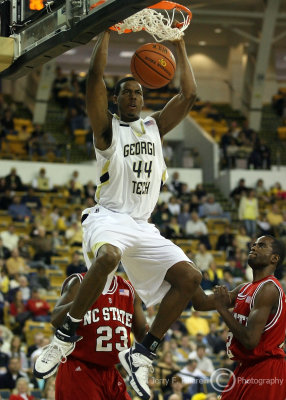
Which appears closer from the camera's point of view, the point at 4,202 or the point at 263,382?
the point at 263,382

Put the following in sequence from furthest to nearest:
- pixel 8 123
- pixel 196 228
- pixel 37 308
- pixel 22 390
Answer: pixel 8 123 → pixel 196 228 → pixel 37 308 → pixel 22 390

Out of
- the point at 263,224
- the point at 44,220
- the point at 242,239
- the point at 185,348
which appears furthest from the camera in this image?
the point at 263,224

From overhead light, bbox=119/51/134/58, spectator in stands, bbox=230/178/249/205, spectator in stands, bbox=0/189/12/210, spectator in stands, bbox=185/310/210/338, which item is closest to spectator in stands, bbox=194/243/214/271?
spectator in stands, bbox=185/310/210/338

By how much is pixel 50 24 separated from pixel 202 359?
340 inches

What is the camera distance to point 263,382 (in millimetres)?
6801

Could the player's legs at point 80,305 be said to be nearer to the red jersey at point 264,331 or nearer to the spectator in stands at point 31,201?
the red jersey at point 264,331

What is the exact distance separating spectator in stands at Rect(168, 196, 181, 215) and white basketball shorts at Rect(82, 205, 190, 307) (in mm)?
14449

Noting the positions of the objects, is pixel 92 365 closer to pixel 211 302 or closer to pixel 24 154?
pixel 211 302

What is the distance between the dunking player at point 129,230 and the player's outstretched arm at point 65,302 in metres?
0.50

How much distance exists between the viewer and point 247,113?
29.9 meters

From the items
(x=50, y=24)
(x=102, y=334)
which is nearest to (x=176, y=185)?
(x=102, y=334)

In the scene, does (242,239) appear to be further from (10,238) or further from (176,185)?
(10,238)

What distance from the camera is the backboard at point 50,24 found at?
226 inches

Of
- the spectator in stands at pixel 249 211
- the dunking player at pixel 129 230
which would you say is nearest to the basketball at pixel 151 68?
the dunking player at pixel 129 230
